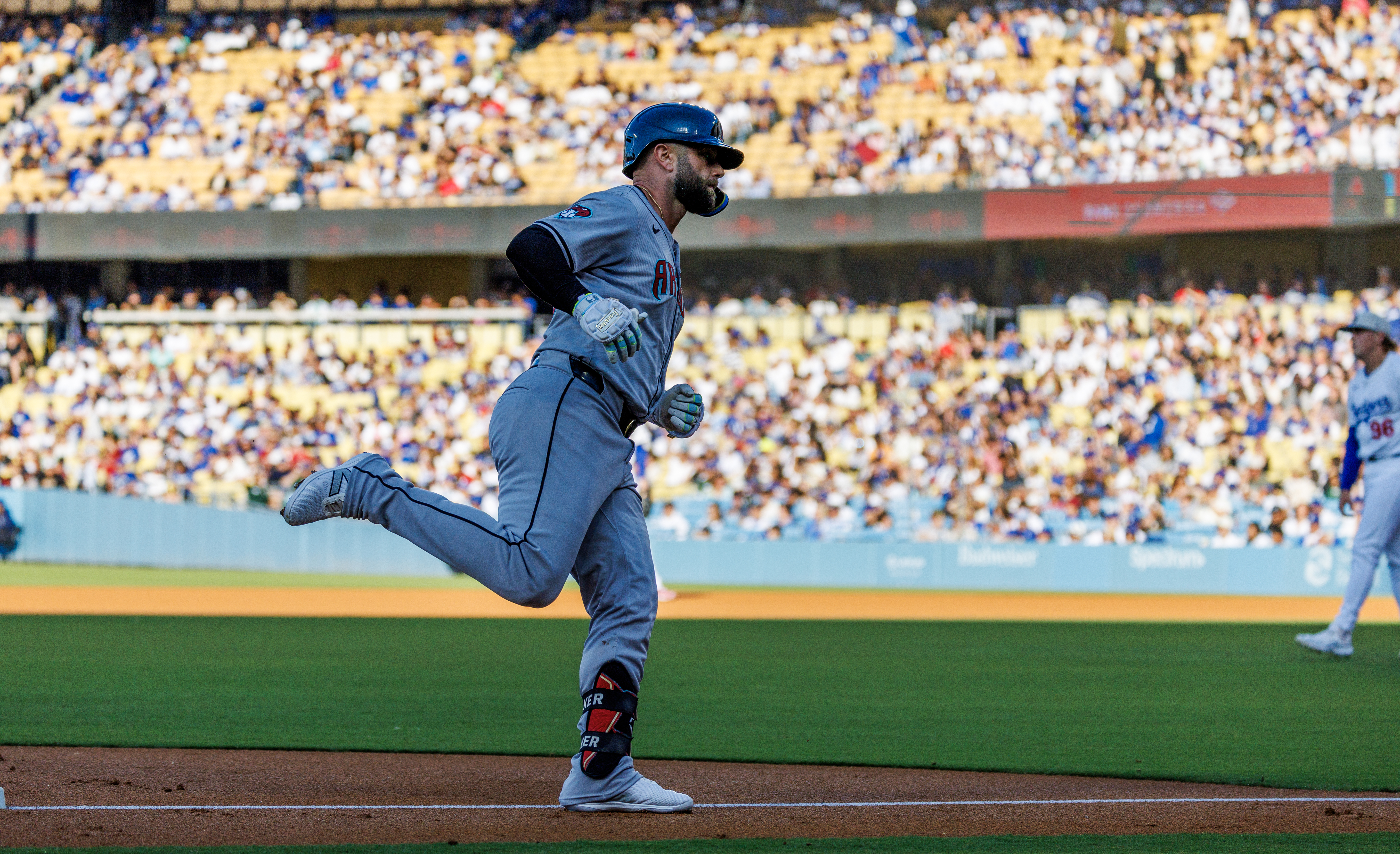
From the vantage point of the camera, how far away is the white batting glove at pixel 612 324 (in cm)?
414

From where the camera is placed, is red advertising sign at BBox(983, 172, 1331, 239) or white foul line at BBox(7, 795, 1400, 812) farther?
red advertising sign at BBox(983, 172, 1331, 239)

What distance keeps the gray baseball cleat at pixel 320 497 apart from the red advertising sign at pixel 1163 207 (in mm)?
20939

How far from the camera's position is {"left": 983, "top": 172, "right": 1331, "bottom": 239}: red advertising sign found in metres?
23.0

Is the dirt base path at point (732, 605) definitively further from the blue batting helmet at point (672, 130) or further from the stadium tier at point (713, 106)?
the blue batting helmet at point (672, 130)

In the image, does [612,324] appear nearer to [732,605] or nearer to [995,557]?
[732,605]

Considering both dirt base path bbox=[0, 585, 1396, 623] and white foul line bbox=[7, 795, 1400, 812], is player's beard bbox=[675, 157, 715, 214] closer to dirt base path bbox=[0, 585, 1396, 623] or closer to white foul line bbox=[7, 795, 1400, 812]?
white foul line bbox=[7, 795, 1400, 812]

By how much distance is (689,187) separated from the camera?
15.6 feet

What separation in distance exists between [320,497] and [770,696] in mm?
4636

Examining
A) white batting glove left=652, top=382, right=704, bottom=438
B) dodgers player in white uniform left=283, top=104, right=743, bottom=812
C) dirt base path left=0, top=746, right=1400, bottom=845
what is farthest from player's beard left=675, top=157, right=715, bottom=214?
dirt base path left=0, top=746, right=1400, bottom=845

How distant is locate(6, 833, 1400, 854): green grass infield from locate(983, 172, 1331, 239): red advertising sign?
20250 mm

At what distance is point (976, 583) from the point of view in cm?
2098

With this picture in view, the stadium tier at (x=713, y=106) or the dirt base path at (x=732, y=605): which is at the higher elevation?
the stadium tier at (x=713, y=106)

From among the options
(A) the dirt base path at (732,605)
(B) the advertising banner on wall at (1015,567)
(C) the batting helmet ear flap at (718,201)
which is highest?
(C) the batting helmet ear flap at (718,201)

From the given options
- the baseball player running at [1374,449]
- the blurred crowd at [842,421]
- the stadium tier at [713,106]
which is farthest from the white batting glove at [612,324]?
the stadium tier at [713,106]
